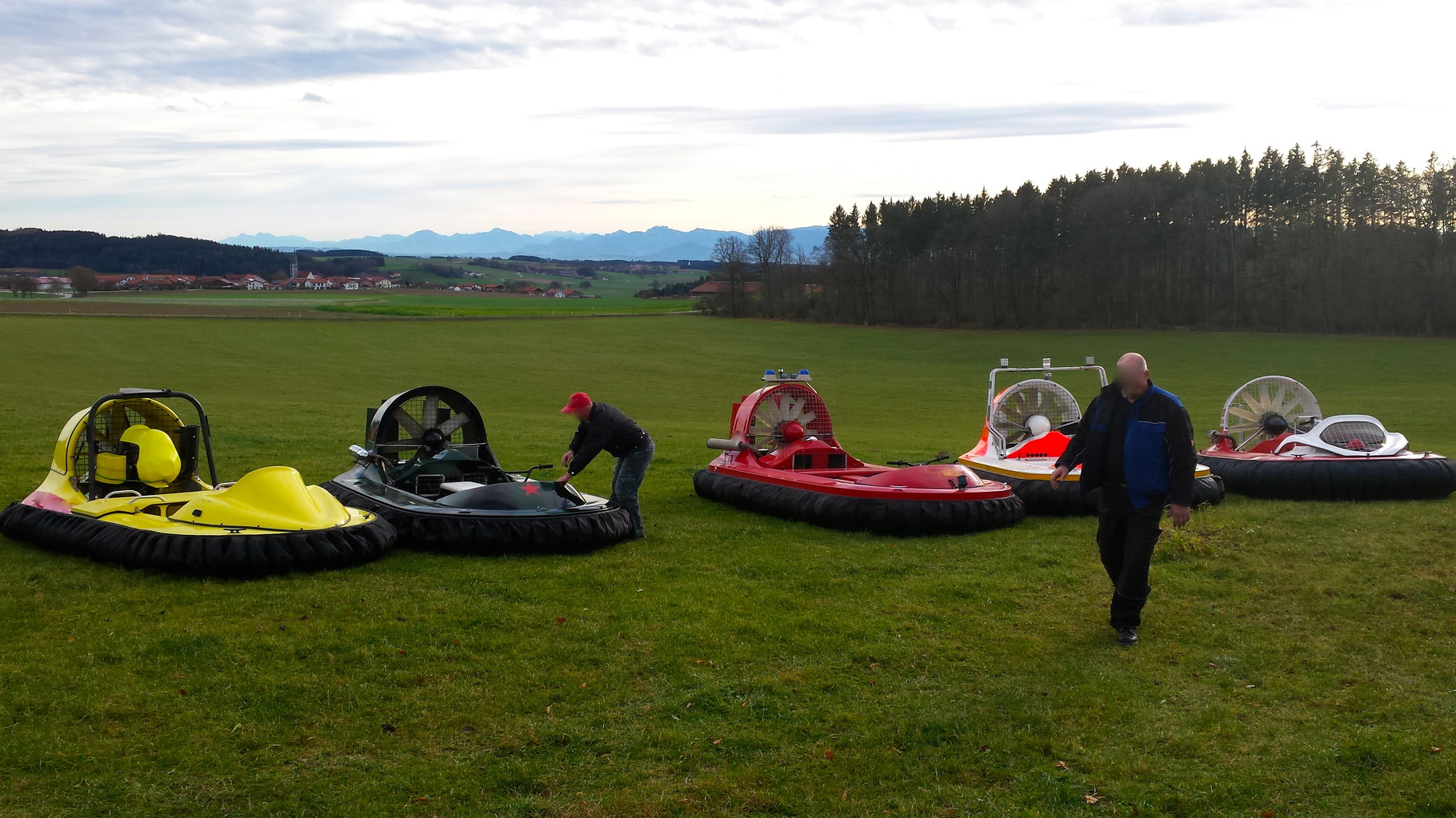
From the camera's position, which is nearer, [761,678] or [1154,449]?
[761,678]

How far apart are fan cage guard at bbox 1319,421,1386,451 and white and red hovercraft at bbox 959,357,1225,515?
1574 millimetres

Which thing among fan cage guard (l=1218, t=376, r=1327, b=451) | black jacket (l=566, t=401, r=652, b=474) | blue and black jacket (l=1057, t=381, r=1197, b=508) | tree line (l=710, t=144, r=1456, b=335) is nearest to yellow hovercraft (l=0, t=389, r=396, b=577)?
black jacket (l=566, t=401, r=652, b=474)

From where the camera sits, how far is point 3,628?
6.30 metres

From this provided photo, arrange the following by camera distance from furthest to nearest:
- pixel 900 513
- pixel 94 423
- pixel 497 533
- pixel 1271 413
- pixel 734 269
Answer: pixel 734 269
pixel 1271 413
pixel 900 513
pixel 94 423
pixel 497 533

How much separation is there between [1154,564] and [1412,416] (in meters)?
20.0

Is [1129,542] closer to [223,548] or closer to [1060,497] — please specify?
[1060,497]

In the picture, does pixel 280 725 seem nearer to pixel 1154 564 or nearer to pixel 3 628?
pixel 3 628

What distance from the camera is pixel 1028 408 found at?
40.0 ft

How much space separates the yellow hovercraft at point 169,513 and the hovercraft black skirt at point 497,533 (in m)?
0.35

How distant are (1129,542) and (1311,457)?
654 cm

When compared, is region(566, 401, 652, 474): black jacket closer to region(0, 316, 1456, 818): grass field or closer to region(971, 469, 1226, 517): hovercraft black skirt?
region(0, 316, 1456, 818): grass field

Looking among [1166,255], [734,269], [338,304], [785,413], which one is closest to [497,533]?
[785,413]

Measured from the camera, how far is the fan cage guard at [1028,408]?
12016mm

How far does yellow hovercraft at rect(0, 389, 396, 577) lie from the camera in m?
7.36
